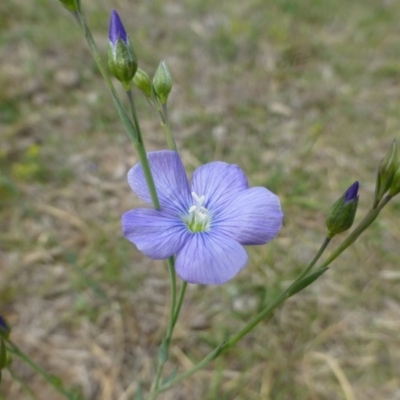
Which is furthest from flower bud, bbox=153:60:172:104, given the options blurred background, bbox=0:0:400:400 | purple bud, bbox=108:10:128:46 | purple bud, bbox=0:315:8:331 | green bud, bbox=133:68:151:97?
blurred background, bbox=0:0:400:400

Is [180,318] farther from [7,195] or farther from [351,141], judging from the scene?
[351,141]

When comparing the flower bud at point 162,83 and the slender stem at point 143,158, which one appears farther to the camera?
the flower bud at point 162,83

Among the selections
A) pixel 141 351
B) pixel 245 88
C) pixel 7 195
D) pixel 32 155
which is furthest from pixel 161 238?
pixel 245 88

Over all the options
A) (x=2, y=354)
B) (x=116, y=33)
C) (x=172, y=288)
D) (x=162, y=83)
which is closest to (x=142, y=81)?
(x=162, y=83)

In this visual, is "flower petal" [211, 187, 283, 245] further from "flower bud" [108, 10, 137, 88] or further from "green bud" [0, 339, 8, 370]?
"green bud" [0, 339, 8, 370]

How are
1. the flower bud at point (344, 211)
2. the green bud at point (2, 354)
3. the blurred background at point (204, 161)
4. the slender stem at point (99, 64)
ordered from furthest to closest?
the blurred background at point (204, 161), the green bud at point (2, 354), the flower bud at point (344, 211), the slender stem at point (99, 64)

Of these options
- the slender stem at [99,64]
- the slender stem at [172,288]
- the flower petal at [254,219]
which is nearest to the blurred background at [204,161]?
the slender stem at [172,288]

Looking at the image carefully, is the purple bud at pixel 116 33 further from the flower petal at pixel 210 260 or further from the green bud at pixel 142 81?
the flower petal at pixel 210 260
